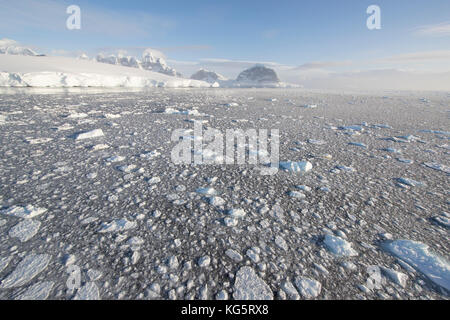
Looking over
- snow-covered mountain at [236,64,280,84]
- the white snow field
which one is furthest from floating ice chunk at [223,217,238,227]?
snow-covered mountain at [236,64,280,84]

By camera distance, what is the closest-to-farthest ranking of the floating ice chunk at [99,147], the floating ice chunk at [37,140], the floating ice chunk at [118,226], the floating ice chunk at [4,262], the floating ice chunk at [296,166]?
the floating ice chunk at [4,262]
the floating ice chunk at [118,226]
the floating ice chunk at [296,166]
the floating ice chunk at [99,147]
the floating ice chunk at [37,140]

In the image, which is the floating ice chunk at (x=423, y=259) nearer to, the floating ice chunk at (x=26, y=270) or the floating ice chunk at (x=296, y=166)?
the floating ice chunk at (x=296, y=166)

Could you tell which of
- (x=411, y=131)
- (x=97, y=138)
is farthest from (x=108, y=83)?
(x=411, y=131)

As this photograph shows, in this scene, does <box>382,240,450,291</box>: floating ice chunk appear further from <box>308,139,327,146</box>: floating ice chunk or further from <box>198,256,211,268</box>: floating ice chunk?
<box>308,139,327,146</box>: floating ice chunk

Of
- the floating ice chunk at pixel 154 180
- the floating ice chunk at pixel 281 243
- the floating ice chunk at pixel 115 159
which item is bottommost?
the floating ice chunk at pixel 281 243

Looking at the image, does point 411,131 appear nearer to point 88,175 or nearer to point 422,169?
point 422,169

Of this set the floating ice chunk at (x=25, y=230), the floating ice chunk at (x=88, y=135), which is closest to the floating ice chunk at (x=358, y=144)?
the floating ice chunk at (x=25, y=230)

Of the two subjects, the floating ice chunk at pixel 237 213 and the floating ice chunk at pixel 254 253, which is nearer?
the floating ice chunk at pixel 254 253

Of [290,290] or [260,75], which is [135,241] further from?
[260,75]
